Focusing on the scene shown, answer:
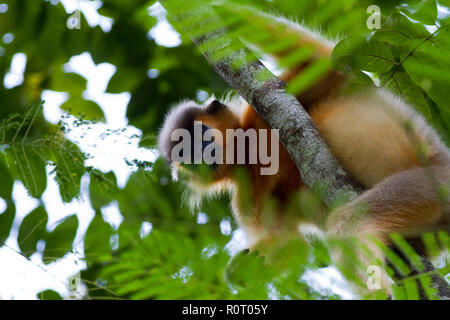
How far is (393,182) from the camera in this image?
85.9 inches

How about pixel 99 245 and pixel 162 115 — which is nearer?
pixel 99 245

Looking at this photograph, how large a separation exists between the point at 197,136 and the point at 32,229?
118cm

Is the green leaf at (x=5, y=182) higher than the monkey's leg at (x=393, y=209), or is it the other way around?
the green leaf at (x=5, y=182)

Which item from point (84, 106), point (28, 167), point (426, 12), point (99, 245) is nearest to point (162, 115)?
point (84, 106)

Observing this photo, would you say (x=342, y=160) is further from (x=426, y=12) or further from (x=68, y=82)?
(x=68, y=82)

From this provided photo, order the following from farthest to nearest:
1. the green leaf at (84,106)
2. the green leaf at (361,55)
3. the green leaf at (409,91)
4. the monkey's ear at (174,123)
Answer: the green leaf at (84,106)
the monkey's ear at (174,123)
the green leaf at (409,91)
the green leaf at (361,55)

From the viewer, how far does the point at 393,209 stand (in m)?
2.07

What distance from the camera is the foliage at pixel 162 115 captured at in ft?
3.01

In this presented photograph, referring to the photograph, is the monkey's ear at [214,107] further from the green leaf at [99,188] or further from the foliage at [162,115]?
the green leaf at [99,188]

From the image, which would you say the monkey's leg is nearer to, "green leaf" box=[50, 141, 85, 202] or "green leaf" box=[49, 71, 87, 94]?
"green leaf" box=[50, 141, 85, 202]

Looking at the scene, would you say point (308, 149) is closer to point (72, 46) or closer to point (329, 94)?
point (329, 94)

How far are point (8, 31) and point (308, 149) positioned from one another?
2.34 m

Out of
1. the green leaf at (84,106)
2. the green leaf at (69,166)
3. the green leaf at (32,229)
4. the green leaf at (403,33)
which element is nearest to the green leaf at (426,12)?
the green leaf at (403,33)
